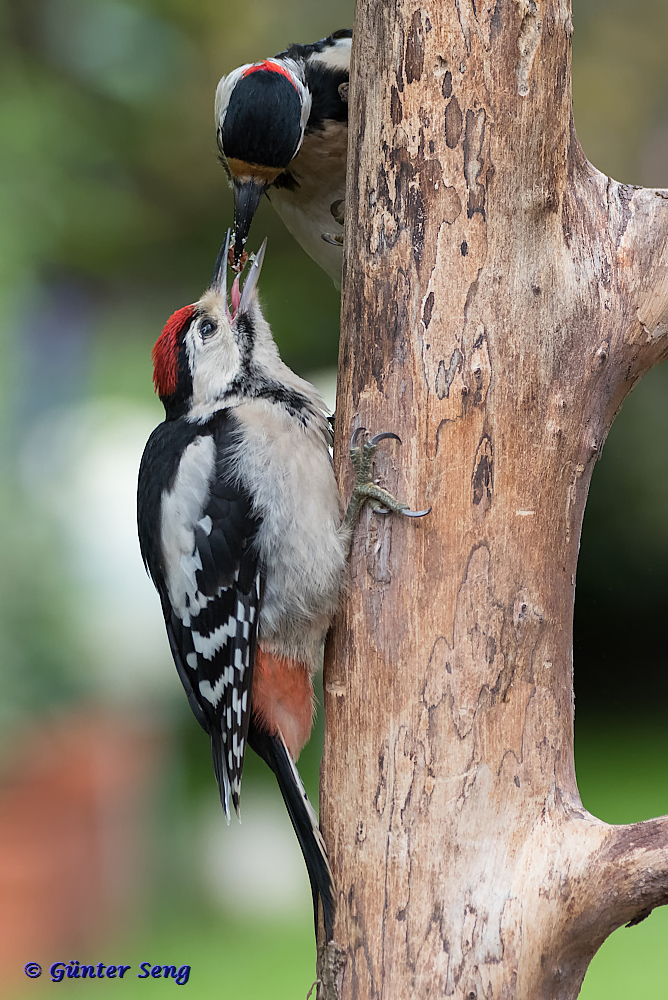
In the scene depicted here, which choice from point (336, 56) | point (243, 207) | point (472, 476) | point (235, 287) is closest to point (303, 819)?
point (472, 476)

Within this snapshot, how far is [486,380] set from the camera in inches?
39.1

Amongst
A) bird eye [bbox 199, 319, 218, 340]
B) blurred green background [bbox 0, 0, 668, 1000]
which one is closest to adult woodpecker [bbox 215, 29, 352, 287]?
bird eye [bbox 199, 319, 218, 340]

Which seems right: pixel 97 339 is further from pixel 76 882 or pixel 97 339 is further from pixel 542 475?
pixel 542 475

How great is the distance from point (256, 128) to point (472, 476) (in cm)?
61

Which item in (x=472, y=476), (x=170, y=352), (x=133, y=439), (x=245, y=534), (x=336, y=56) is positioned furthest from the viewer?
(x=133, y=439)

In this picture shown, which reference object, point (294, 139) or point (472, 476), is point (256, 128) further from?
point (472, 476)

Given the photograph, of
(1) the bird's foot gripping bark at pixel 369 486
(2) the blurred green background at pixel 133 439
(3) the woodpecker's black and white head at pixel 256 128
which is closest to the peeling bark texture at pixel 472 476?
(1) the bird's foot gripping bark at pixel 369 486

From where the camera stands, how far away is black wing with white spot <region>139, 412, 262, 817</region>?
114 centimetres

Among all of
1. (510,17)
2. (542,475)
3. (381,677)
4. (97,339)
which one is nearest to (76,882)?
(97,339)

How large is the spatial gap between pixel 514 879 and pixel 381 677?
0.80 ft

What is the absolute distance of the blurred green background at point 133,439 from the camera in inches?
95.3

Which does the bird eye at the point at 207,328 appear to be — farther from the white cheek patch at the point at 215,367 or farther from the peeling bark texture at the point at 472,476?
the peeling bark texture at the point at 472,476

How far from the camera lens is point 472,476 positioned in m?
1.00

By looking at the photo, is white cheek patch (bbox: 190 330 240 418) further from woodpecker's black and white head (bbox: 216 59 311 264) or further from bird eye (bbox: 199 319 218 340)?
woodpecker's black and white head (bbox: 216 59 311 264)
